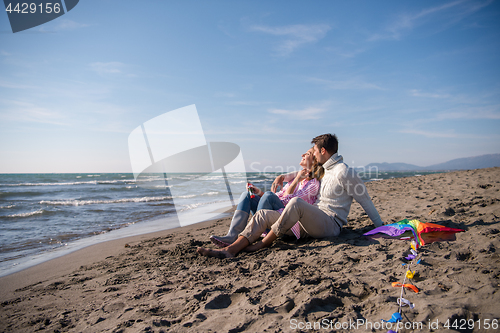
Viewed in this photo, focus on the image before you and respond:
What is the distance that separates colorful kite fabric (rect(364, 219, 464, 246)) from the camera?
2.71m

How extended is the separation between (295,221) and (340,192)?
2.18 feet

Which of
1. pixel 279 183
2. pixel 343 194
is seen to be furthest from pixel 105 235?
pixel 343 194

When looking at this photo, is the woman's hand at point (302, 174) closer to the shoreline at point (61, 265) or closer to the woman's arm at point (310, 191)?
the woman's arm at point (310, 191)

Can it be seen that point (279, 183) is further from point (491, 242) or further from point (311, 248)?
point (491, 242)

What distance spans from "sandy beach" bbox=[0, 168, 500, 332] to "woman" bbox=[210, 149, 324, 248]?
1.03 feet

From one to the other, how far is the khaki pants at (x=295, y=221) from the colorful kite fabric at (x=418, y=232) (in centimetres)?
52

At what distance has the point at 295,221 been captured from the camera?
289 centimetres

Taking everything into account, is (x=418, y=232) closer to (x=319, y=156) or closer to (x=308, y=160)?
(x=319, y=156)

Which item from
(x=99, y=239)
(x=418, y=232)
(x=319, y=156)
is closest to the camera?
(x=418, y=232)

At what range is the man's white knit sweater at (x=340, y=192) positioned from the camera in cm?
293

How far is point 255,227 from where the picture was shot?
3.06 m

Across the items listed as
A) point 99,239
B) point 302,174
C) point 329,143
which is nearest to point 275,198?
point 302,174

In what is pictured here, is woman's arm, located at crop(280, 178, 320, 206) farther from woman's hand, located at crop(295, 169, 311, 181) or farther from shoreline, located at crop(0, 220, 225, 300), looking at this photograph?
shoreline, located at crop(0, 220, 225, 300)

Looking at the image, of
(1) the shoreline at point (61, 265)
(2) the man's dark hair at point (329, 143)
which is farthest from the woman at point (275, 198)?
(1) the shoreline at point (61, 265)
